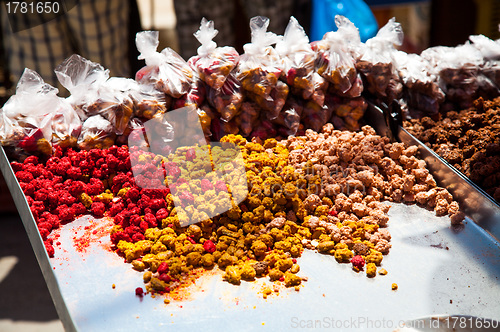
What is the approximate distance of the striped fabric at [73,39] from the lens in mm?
2883

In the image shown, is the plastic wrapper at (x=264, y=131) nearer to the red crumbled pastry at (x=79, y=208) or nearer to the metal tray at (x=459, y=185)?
the metal tray at (x=459, y=185)

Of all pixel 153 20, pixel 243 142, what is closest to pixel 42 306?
pixel 243 142

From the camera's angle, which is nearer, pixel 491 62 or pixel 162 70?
pixel 162 70

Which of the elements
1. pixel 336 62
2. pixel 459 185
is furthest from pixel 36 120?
pixel 459 185

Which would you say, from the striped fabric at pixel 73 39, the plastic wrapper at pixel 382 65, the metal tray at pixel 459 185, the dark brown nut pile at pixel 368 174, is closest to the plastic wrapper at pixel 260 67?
the dark brown nut pile at pixel 368 174

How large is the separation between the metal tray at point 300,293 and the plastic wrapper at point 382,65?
0.82 metres

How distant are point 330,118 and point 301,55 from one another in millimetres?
350

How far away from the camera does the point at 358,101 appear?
6.91ft

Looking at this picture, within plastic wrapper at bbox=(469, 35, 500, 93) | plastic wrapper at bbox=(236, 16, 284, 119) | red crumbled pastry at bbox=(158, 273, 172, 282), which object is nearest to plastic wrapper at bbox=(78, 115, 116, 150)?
plastic wrapper at bbox=(236, 16, 284, 119)

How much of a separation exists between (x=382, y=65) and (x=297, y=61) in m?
0.42

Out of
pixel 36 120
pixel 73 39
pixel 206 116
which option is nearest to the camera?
pixel 36 120

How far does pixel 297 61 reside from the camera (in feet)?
6.51

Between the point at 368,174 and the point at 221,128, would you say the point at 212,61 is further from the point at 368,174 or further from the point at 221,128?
the point at 368,174

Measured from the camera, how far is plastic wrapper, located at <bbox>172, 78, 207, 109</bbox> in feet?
6.12
